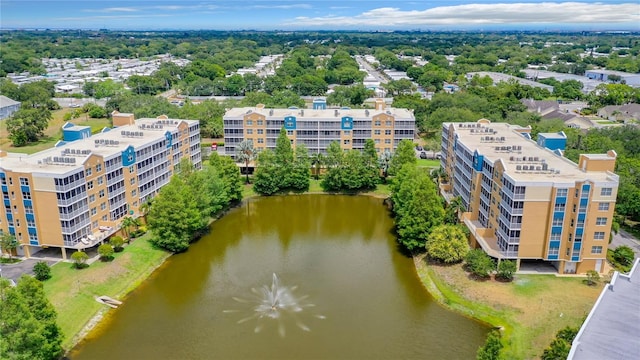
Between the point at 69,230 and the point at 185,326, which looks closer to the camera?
the point at 185,326

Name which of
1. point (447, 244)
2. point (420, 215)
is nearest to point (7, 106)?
point (420, 215)

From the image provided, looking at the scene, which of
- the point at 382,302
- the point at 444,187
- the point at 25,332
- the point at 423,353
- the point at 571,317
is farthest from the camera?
the point at 444,187

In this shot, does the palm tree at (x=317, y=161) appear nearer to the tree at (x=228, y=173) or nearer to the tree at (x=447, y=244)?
the tree at (x=228, y=173)

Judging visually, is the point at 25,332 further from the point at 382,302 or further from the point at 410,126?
the point at 410,126

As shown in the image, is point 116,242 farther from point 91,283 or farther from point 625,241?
point 625,241

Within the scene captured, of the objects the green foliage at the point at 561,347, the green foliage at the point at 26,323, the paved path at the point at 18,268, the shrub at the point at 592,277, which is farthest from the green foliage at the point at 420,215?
the paved path at the point at 18,268

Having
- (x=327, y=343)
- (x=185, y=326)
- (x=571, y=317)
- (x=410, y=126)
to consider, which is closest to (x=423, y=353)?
(x=327, y=343)

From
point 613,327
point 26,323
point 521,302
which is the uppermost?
point 613,327
